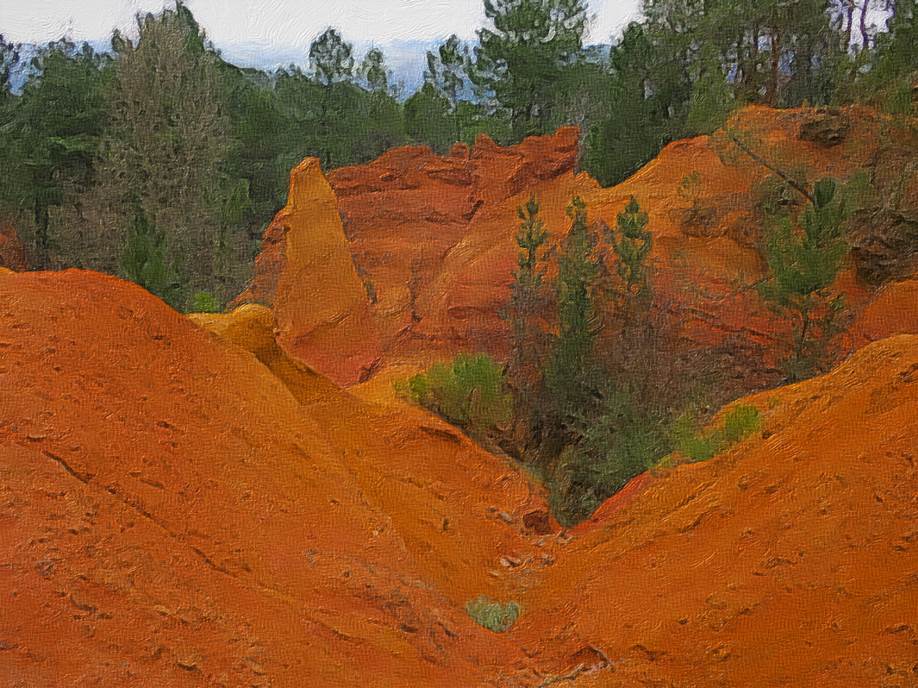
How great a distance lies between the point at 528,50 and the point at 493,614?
75.7 ft

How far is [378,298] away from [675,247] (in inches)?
301

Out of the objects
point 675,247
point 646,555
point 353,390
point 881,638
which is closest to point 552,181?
point 675,247

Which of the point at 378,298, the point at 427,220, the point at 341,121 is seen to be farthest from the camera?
the point at 341,121

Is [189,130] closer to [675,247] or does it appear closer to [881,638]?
[675,247]

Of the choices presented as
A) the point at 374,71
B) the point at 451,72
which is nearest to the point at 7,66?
the point at 374,71

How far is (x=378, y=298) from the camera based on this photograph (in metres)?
20.0

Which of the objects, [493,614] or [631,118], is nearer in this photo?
[493,614]

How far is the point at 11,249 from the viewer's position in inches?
730

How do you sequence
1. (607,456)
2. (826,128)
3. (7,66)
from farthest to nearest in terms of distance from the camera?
(7,66) → (826,128) → (607,456)

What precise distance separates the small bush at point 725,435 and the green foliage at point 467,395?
10.3 feet

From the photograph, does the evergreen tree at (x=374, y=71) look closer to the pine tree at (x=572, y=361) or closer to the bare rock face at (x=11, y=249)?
the bare rock face at (x=11, y=249)

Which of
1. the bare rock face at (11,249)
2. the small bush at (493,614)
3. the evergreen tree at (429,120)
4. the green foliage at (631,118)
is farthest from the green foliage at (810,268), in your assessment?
the evergreen tree at (429,120)

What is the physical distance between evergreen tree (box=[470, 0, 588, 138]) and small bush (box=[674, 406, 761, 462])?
68.0 feet

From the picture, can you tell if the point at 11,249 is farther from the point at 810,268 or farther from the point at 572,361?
the point at 810,268
